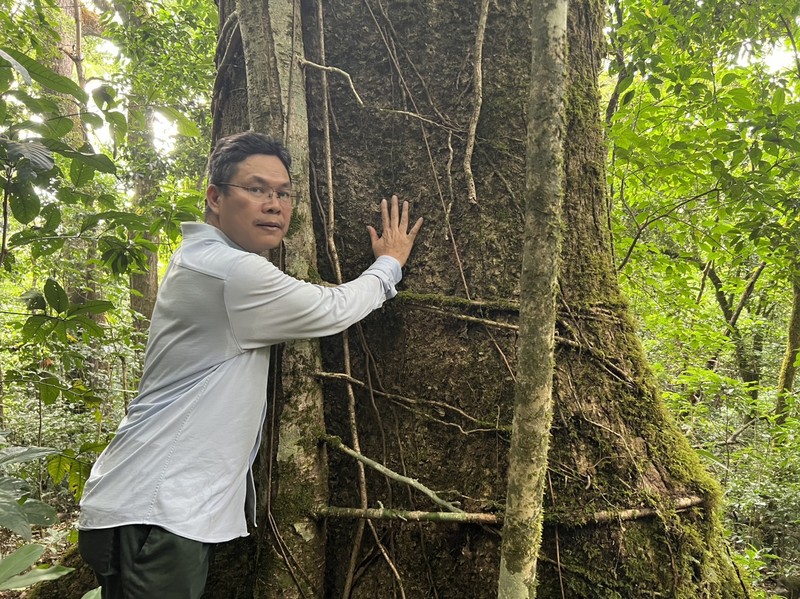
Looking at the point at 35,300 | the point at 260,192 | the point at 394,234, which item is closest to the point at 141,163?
the point at 35,300

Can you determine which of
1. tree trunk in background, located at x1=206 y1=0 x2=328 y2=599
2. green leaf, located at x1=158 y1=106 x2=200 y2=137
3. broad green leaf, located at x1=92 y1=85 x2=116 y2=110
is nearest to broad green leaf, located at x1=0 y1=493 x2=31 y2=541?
tree trunk in background, located at x1=206 y1=0 x2=328 y2=599

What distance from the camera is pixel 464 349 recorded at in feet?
6.68

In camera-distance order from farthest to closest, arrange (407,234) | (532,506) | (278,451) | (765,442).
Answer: (765,442) < (407,234) < (278,451) < (532,506)

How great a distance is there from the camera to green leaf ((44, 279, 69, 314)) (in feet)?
7.10

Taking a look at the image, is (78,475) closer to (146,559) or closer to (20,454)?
(20,454)

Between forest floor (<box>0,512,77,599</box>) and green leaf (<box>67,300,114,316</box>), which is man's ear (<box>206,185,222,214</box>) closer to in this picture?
green leaf (<box>67,300,114,316</box>)

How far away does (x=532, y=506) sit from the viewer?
1.49 meters

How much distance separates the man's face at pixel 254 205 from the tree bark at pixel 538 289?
0.98m

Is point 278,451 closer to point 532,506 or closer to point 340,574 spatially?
point 340,574

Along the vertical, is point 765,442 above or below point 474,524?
below

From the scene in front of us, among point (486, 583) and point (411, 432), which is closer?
point (486, 583)

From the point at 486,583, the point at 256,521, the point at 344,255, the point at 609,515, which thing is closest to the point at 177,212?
the point at 344,255

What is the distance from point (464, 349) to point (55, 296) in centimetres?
182

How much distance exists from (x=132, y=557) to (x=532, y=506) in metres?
1.27
